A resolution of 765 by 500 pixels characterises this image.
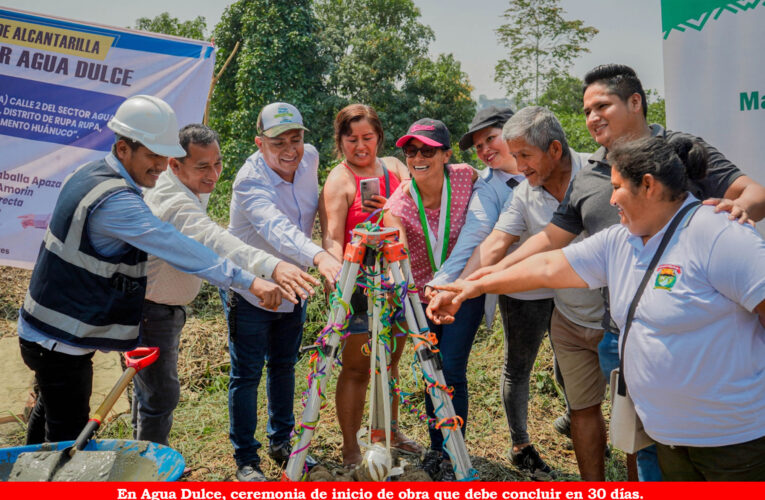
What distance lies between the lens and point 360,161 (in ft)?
11.8

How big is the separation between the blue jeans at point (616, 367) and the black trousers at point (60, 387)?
2.40m

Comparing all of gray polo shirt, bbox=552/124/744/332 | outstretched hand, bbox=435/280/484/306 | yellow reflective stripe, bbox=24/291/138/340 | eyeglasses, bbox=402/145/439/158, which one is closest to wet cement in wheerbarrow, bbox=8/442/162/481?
yellow reflective stripe, bbox=24/291/138/340

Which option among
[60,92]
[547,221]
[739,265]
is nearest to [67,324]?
[547,221]

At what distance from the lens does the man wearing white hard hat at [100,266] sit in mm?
2604

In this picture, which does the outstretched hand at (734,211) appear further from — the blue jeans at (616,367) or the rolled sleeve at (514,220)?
the rolled sleeve at (514,220)

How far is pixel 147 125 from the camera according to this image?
2.71m

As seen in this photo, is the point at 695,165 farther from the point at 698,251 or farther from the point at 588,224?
the point at 588,224

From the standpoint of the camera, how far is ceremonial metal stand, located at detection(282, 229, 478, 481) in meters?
2.61

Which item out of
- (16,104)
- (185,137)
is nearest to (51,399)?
(185,137)

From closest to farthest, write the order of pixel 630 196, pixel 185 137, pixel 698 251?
pixel 698 251
pixel 630 196
pixel 185 137

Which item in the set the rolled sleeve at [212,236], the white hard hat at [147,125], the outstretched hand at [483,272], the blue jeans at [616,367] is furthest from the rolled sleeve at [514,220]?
the white hard hat at [147,125]

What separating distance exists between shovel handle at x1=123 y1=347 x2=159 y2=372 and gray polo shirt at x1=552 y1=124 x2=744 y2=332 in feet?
6.37

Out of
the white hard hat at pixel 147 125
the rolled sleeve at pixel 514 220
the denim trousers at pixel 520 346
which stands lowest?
the denim trousers at pixel 520 346

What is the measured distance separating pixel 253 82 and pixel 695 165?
25181 millimetres
